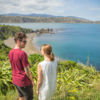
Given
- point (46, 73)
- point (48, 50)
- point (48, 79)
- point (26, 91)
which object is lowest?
point (26, 91)

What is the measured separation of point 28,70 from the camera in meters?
3.03

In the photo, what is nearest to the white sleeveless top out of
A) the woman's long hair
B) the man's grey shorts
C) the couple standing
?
the couple standing

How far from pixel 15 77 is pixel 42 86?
1.97 feet

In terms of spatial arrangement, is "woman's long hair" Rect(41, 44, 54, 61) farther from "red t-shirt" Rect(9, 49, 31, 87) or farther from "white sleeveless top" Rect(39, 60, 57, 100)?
"red t-shirt" Rect(9, 49, 31, 87)

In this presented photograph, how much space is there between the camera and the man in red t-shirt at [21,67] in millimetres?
2973

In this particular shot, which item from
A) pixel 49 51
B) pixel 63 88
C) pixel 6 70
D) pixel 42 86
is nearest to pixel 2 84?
pixel 6 70

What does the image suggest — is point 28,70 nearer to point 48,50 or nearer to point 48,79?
point 48,79

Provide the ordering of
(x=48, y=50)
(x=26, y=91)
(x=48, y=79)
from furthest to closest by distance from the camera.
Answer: (x=26, y=91)
(x=48, y=79)
(x=48, y=50)

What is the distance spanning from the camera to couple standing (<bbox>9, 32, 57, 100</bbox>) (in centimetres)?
295

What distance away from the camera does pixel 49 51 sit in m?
2.94

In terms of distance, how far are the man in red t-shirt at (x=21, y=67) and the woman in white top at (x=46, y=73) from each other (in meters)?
0.25

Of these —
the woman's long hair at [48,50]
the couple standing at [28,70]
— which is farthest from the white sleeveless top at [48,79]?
the woman's long hair at [48,50]

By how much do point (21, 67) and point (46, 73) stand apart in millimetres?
533

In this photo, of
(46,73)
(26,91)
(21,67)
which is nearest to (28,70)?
(21,67)
